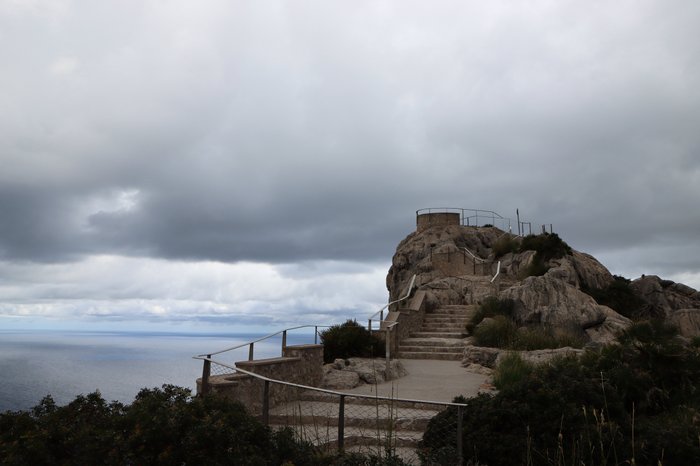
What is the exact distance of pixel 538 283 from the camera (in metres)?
18.4

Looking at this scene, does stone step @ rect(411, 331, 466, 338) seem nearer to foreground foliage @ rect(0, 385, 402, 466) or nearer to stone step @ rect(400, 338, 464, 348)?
stone step @ rect(400, 338, 464, 348)

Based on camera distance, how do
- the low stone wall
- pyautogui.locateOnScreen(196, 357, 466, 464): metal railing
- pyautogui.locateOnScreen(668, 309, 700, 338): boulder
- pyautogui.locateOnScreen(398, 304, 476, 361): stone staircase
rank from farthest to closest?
pyautogui.locateOnScreen(668, 309, 700, 338): boulder → pyautogui.locateOnScreen(398, 304, 476, 361): stone staircase → the low stone wall → pyautogui.locateOnScreen(196, 357, 466, 464): metal railing

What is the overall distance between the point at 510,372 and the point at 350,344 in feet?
17.2

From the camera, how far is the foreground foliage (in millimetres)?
4344

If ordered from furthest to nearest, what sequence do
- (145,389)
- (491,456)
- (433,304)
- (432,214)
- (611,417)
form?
(432,214)
(433,304)
(611,417)
(491,456)
(145,389)

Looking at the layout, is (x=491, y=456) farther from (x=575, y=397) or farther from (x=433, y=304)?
(x=433, y=304)

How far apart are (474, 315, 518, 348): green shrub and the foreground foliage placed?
10.5 meters

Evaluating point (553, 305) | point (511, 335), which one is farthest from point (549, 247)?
point (511, 335)

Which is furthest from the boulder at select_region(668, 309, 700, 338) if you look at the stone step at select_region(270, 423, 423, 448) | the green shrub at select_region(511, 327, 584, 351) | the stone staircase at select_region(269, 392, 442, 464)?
the stone step at select_region(270, 423, 423, 448)

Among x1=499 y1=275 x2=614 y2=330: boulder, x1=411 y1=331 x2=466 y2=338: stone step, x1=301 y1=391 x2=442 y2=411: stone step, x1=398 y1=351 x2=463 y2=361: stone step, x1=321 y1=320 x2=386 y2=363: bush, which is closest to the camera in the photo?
x1=301 y1=391 x2=442 y2=411: stone step

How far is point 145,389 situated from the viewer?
5492mm

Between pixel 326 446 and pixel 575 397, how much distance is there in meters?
3.07

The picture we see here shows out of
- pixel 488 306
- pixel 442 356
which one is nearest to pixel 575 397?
pixel 442 356

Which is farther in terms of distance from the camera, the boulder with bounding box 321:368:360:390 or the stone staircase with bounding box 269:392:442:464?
the boulder with bounding box 321:368:360:390
